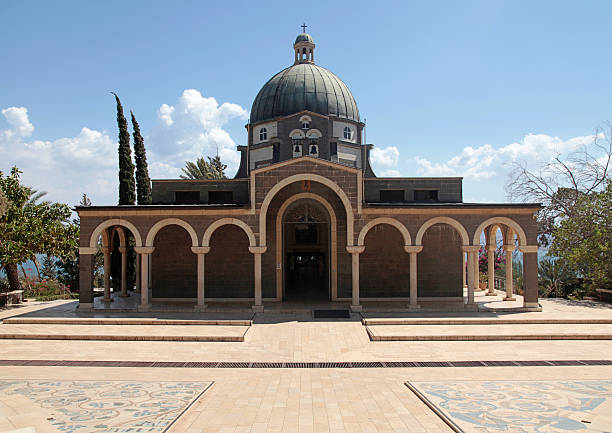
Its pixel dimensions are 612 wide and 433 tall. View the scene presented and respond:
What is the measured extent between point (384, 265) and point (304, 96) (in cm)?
1218

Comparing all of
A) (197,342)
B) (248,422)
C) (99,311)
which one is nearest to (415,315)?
(197,342)

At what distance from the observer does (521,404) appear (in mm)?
9828

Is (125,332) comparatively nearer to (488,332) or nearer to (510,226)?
(488,332)

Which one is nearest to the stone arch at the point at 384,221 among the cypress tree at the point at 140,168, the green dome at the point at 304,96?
the green dome at the point at 304,96

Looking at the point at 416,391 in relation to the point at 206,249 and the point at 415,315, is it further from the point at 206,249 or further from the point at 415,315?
the point at 206,249

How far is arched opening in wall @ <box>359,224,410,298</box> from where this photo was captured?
2445cm

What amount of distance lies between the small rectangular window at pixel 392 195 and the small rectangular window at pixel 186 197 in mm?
10679

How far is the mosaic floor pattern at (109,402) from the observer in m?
8.84

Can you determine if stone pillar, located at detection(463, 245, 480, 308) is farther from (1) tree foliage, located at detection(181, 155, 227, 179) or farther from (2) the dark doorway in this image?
(1) tree foliage, located at detection(181, 155, 227, 179)

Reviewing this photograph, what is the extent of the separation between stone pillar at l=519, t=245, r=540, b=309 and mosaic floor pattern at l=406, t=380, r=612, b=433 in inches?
410

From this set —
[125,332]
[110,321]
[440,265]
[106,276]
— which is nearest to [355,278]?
[440,265]

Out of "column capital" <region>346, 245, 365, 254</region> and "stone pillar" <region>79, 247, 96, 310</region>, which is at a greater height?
"column capital" <region>346, 245, 365, 254</region>

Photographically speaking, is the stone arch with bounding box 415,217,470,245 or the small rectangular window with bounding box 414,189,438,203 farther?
the small rectangular window with bounding box 414,189,438,203

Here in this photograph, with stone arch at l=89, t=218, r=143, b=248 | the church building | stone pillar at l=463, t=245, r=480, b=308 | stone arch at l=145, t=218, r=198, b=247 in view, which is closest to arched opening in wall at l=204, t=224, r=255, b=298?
the church building
